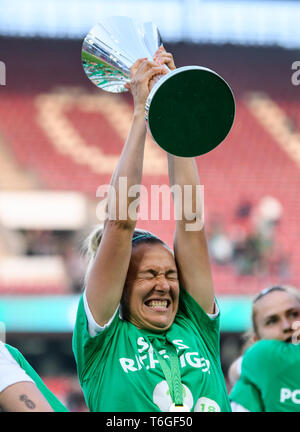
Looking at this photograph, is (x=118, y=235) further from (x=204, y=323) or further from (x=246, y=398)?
(x=246, y=398)

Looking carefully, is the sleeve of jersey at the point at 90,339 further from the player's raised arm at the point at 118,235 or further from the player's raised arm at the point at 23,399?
the player's raised arm at the point at 23,399

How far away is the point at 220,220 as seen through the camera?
10.4 metres

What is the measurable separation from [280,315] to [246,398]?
13.4 inches

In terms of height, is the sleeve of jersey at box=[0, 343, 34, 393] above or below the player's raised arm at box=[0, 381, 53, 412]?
above

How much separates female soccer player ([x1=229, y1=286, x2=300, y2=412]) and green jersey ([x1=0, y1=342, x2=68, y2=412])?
963 millimetres

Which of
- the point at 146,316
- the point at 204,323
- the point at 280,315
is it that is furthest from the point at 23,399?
the point at 280,315

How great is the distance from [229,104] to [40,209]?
859cm

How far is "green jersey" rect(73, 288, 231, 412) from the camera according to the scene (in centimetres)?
188

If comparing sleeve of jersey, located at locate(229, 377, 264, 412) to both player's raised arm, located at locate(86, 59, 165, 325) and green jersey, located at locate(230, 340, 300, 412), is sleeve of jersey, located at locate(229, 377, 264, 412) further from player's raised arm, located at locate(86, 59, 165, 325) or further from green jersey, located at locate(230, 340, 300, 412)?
player's raised arm, located at locate(86, 59, 165, 325)

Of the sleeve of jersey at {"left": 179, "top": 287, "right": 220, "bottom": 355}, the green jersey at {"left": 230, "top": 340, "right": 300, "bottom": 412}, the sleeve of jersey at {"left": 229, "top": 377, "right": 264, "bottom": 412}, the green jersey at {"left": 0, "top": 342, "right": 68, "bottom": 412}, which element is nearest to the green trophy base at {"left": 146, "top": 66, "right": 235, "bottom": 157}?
the sleeve of jersey at {"left": 179, "top": 287, "right": 220, "bottom": 355}

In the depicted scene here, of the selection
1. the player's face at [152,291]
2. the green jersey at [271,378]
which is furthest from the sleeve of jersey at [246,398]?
the player's face at [152,291]

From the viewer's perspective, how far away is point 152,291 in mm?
2051

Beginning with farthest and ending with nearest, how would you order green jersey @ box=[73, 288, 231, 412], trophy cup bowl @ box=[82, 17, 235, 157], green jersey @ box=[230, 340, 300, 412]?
green jersey @ box=[230, 340, 300, 412] → green jersey @ box=[73, 288, 231, 412] → trophy cup bowl @ box=[82, 17, 235, 157]
